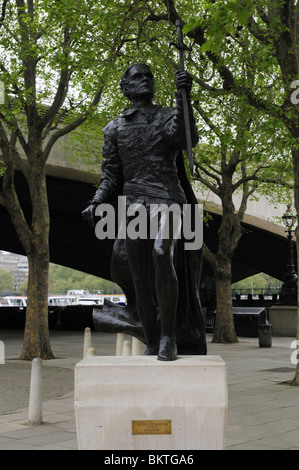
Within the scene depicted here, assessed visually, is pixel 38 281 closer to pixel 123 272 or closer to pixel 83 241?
pixel 123 272

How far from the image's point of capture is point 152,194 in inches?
248

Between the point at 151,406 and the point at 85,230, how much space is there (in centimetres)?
4258

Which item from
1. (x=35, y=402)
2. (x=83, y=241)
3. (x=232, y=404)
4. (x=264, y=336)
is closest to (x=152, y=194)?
(x=35, y=402)

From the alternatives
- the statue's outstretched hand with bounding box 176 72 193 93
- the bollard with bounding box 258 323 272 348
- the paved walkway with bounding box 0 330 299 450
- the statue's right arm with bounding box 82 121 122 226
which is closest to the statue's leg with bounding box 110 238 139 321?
the statue's right arm with bounding box 82 121 122 226

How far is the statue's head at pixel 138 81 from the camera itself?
646 cm

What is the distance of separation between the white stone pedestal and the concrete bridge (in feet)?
59.1

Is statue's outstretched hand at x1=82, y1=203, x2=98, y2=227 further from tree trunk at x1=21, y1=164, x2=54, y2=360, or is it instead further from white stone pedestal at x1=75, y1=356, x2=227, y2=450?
tree trunk at x1=21, y1=164, x2=54, y2=360

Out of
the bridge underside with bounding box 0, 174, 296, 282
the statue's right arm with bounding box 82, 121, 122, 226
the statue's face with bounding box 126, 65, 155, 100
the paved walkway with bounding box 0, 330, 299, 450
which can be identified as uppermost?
the bridge underside with bounding box 0, 174, 296, 282

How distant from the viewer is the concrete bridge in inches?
1125

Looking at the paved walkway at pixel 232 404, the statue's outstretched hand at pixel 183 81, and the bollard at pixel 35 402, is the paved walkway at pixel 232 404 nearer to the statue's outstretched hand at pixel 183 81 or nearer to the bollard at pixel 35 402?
the bollard at pixel 35 402

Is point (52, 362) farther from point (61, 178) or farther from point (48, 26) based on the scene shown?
point (61, 178)

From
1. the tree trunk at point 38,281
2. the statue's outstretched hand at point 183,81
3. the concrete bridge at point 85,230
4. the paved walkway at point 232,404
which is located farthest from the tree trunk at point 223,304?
the statue's outstretched hand at point 183,81

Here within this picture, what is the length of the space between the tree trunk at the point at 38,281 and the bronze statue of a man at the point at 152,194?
11367 millimetres

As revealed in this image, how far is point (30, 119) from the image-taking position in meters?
17.9
